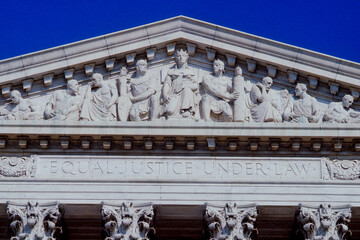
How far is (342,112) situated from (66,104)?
27.1ft

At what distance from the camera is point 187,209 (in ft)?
110

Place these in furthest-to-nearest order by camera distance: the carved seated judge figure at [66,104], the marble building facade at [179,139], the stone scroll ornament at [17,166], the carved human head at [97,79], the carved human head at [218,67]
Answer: the carved human head at [218,67] → the carved human head at [97,79] → the carved seated judge figure at [66,104] → the stone scroll ornament at [17,166] → the marble building facade at [179,139]

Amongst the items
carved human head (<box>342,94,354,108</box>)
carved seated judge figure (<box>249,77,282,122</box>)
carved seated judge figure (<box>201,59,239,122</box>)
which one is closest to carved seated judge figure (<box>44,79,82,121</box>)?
carved seated judge figure (<box>201,59,239,122</box>)

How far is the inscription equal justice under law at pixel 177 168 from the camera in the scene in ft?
111

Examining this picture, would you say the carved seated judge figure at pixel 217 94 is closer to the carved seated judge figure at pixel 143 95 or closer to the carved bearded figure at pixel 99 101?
the carved seated judge figure at pixel 143 95

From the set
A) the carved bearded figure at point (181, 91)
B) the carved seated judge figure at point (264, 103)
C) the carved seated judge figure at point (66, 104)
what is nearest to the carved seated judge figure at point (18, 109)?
the carved seated judge figure at point (66, 104)

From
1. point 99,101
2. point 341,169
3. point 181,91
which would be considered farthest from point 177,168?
point 341,169

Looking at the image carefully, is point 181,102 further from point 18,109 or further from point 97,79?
point 18,109

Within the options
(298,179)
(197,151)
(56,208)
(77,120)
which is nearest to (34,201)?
(56,208)

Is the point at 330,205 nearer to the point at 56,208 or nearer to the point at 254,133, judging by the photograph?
the point at 254,133

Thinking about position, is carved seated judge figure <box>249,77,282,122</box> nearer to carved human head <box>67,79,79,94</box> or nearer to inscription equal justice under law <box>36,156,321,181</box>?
inscription equal justice under law <box>36,156,321,181</box>

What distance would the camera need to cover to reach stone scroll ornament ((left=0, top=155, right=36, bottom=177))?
33.8 m

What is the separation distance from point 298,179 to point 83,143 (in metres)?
6.40

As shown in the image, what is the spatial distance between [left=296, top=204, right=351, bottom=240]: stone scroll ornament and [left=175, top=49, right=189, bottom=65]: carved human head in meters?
5.80
